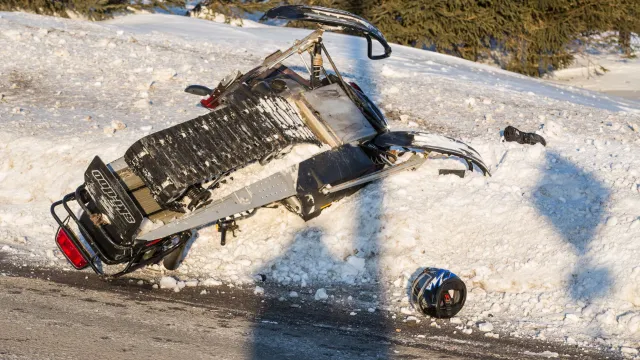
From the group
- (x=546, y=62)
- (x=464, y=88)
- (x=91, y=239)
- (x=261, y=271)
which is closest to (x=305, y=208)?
(x=261, y=271)

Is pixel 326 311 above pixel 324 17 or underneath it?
underneath

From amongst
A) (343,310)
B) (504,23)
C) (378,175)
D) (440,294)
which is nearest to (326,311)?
(343,310)

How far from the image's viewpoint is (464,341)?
614cm

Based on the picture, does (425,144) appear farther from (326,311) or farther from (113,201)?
(113,201)

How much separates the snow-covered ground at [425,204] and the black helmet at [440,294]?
17cm

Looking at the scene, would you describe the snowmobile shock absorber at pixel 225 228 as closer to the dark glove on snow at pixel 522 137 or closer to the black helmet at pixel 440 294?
the black helmet at pixel 440 294

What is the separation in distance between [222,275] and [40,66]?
5.88 metres

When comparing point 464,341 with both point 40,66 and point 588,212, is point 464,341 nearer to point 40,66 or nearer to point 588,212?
point 588,212

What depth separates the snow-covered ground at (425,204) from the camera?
686 centimetres

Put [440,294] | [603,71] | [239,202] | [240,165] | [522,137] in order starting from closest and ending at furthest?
[440,294] → [239,202] → [240,165] → [522,137] → [603,71]

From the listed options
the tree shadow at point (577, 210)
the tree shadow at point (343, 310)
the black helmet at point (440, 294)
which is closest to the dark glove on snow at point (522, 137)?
the tree shadow at point (577, 210)

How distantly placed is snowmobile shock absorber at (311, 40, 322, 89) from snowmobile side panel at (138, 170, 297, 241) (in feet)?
4.90

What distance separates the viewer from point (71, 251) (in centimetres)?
672

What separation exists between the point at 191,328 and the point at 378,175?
2.49 m
